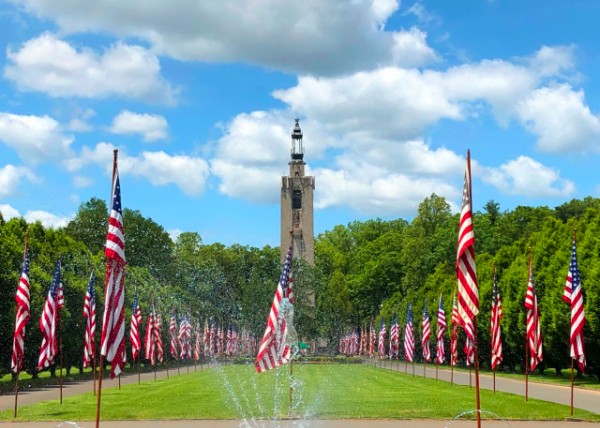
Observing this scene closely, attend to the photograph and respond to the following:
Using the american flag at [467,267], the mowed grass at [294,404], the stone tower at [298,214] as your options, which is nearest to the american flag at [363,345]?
the stone tower at [298,214]

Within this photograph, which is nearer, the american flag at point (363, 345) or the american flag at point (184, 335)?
the american flag at point (184, 335)

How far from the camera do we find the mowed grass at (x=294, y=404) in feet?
91.5

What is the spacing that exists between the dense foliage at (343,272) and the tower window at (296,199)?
9.95m

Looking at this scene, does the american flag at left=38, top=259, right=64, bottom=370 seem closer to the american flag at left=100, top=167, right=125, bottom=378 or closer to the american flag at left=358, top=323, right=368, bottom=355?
the american flag at left=100, top=167, right=125, bottom=378

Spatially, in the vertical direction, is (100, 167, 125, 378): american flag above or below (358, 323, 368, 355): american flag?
above

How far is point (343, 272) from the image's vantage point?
147 meters

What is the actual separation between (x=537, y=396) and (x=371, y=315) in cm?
8873

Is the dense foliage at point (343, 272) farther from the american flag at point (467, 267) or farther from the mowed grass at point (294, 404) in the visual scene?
the american flag at point (467, 267)

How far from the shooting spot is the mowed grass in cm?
2788

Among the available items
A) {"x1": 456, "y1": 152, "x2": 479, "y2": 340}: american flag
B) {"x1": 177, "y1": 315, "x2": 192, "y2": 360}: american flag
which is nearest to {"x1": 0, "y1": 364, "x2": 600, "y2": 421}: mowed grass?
{"x1": 456, "y1": 152, "x2": 479, "y2": 340}: american flag

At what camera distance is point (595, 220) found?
1881 inches

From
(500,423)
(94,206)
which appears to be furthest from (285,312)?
(94,206)

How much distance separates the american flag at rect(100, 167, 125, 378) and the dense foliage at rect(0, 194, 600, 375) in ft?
47.1

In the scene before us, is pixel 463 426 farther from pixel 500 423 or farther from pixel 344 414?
pixel 344 414
